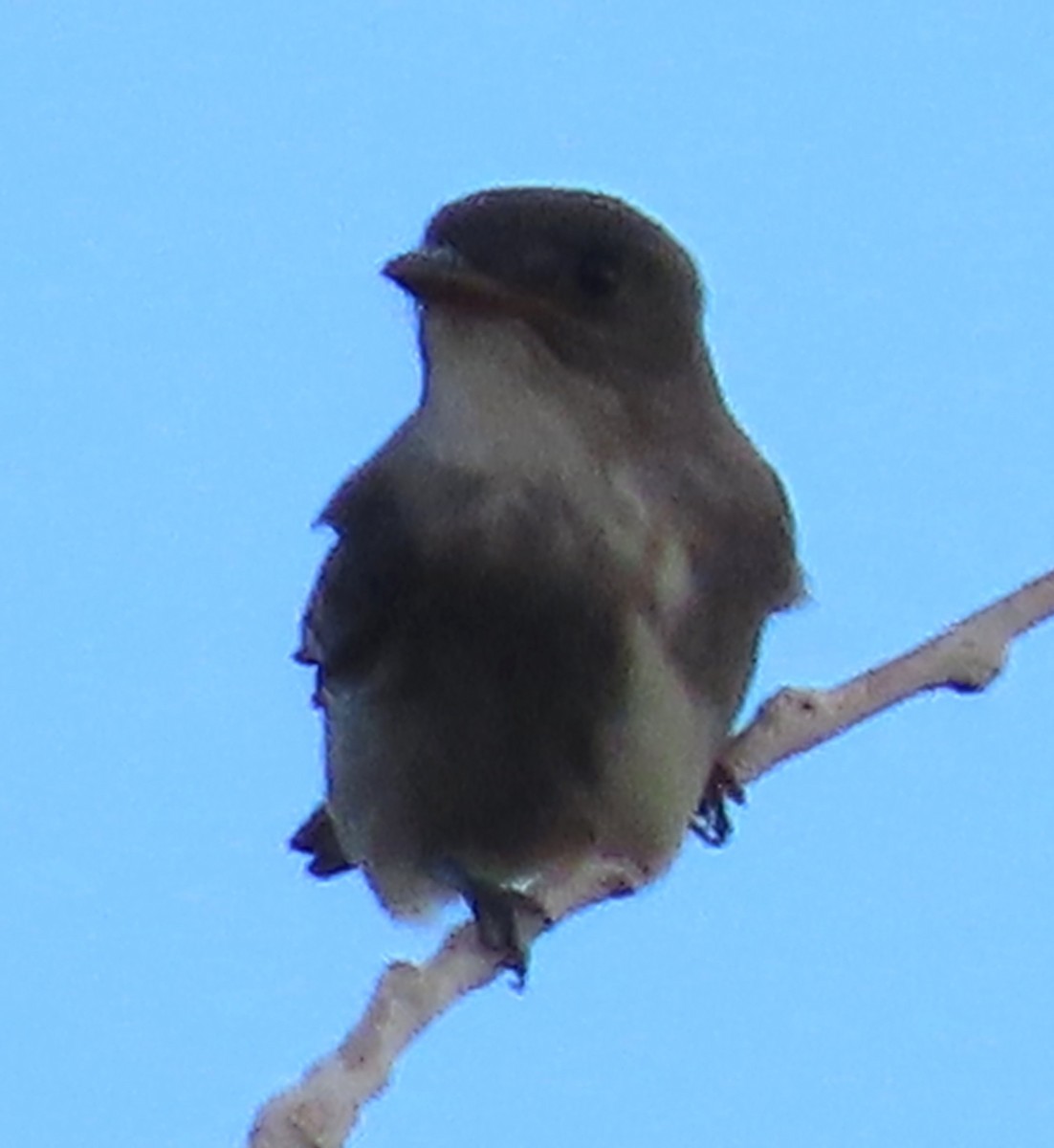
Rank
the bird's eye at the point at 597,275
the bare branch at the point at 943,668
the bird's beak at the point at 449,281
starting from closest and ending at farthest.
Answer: the bare branch at the point at 943,668
the bird's beak at the point at 449,281
the bird's eye at the point at 597,275

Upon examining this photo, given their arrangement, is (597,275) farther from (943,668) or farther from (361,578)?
(943,668)

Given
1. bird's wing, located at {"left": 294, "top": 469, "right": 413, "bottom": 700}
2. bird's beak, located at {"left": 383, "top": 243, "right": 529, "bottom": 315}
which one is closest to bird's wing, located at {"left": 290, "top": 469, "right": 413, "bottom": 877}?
bird's wing, located at {"left": 294, "top": 469, "right": 413, "bottom": 700}

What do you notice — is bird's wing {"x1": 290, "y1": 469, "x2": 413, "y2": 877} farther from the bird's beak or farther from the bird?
the bird's beak

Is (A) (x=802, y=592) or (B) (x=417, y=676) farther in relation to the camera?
(A) (x=802, y=592)

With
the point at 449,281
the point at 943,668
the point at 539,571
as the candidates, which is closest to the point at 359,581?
the point at 539,571

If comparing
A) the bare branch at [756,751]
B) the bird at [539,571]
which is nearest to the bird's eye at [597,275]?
the bird at [539,571]

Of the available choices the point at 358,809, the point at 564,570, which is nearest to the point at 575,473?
the point at 564,570

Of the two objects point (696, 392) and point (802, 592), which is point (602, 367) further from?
point (802, 592)

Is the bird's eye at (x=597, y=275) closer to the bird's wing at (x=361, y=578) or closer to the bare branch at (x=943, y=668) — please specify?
the bird's wing at (x=361, y=578)
